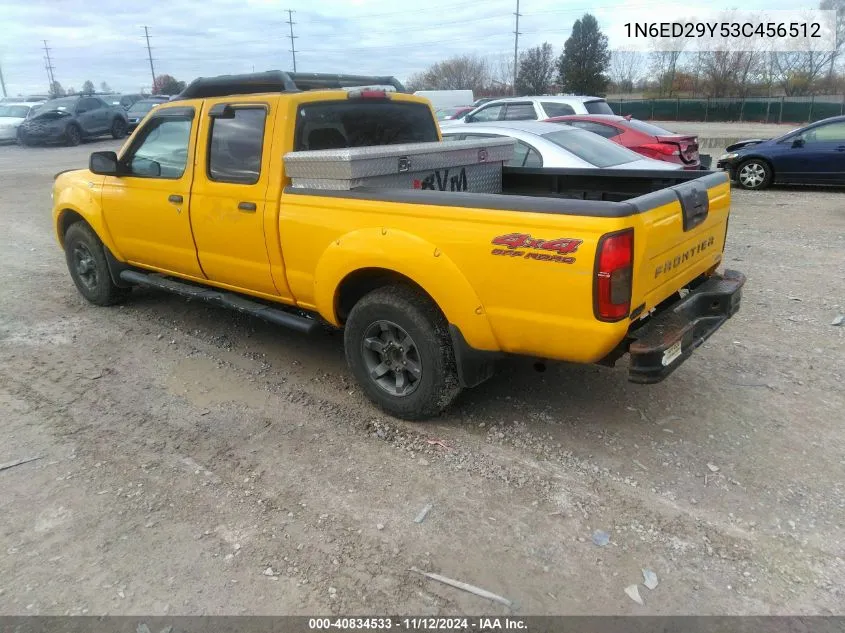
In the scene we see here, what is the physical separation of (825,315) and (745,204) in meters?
6.18

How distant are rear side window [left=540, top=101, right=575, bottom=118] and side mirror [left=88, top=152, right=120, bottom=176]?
9588 mm

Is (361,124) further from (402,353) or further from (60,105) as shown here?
(60,105)

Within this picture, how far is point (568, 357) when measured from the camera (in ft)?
10.6

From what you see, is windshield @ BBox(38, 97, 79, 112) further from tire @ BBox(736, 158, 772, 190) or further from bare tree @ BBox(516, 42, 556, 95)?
bare tree @ BBox(516, 42, 556, 95)

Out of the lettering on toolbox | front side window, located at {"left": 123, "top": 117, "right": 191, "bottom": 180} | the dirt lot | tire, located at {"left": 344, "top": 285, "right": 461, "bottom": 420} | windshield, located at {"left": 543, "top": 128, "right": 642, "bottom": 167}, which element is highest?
front side window, located at {"left": 123, "top": 117, "right": 191, "bottom": 180}

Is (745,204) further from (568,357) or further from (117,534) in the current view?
(117,534)

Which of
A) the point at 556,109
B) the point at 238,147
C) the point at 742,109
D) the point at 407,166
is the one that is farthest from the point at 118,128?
the point at 742,109

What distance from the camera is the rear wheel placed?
86.0 feet

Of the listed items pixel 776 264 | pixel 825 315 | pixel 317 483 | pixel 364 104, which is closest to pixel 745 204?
pixel 776 264

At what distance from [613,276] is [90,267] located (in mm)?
5156

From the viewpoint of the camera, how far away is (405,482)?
11.1 feet

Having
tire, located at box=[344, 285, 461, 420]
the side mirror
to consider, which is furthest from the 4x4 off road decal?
the side mirror

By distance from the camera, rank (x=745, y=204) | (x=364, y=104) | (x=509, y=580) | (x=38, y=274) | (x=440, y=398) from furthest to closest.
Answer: (x=745, y=204) < (x=38, y=274) < (x=364, y=104) < (x=440, y=398) < (x=509, y=580)

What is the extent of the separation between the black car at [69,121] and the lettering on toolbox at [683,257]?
2560 cm
